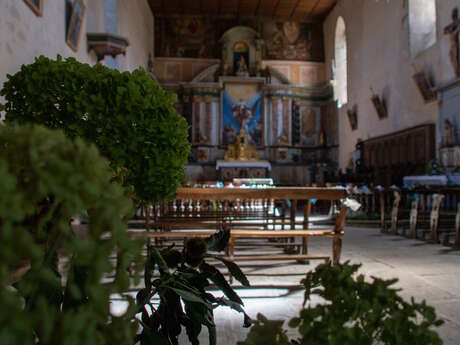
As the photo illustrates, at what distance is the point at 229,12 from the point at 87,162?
18.9 meters

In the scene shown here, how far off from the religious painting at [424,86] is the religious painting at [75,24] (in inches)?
317

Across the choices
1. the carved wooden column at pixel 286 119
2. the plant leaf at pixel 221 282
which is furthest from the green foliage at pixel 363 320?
the carved wooden column at pixel 286 119

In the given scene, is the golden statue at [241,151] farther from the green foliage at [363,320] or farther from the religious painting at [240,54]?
the green foliage at [363,320]

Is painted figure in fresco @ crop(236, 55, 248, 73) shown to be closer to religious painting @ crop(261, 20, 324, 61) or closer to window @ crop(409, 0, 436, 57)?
religious painting @ crop(261, 20, 324, 61)

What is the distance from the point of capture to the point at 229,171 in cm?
1606

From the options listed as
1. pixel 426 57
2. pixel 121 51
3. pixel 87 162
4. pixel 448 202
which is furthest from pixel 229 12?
pixel 87 162

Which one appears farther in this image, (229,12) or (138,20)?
(229,12)

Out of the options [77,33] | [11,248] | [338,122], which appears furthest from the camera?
[338,122]

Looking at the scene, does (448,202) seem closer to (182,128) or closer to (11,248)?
(182,128)

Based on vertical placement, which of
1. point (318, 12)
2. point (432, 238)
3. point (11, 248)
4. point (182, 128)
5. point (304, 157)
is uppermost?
point (318, 12)

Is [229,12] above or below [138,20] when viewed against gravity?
above

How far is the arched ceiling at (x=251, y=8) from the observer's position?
666 inches

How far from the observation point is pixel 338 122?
16891 mm

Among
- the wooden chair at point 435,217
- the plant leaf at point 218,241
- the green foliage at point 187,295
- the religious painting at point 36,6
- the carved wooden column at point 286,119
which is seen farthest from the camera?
the carved wooden column at point 286,119
